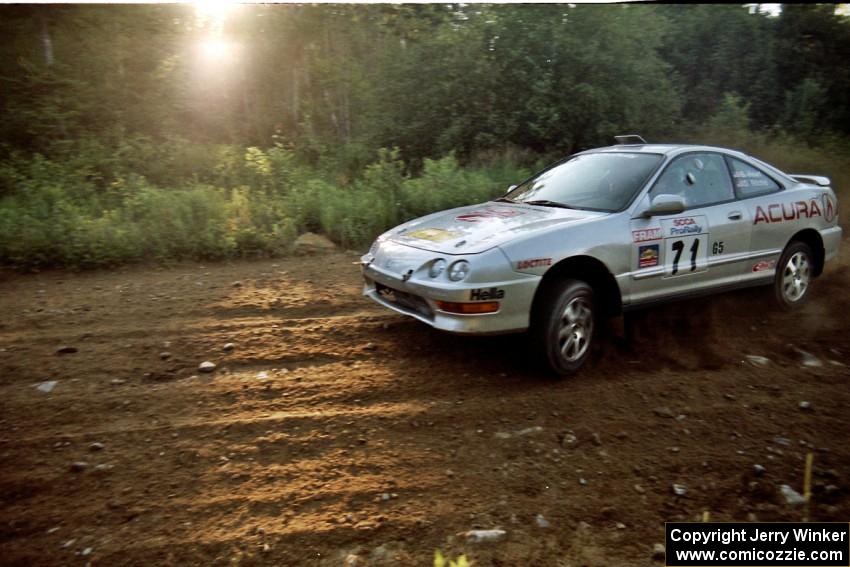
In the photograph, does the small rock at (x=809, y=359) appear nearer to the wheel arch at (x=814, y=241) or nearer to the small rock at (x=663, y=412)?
the wheel arch at (x=814, y=241)

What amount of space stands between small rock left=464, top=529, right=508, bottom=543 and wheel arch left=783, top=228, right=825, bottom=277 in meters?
4.39

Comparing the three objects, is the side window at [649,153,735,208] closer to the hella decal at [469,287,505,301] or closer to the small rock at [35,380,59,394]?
the hella decal at [469,287,505,301]

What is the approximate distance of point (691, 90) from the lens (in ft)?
57.1

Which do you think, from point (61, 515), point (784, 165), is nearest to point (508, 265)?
point (61, 515)

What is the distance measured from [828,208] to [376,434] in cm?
499

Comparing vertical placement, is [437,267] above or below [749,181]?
below

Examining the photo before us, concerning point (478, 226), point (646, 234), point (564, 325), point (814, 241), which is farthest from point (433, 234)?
point (814, 241)

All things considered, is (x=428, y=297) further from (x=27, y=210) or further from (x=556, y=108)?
(x=556, y=108)

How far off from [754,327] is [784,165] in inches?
330

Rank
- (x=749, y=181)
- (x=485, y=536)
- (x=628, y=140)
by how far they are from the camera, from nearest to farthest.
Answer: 1. (x=485, y=536)
2. (x=749, y=181)
3. (x=628, y=140)

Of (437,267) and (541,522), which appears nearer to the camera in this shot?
(541,522)

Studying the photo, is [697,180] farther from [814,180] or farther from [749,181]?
[814,180]

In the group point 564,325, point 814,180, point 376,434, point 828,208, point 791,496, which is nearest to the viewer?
point 791,496

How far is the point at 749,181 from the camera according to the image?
17.8 ft
